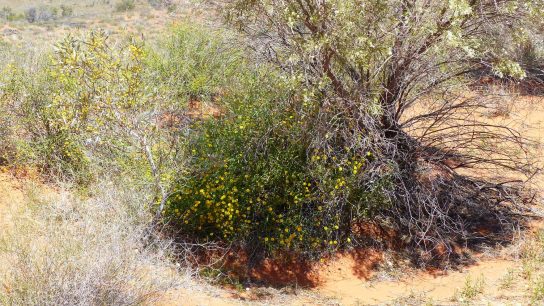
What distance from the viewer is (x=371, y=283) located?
691 cm

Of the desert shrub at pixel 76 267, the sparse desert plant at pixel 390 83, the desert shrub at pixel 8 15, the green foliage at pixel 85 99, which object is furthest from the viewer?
the desert shrub at pixel 8 15

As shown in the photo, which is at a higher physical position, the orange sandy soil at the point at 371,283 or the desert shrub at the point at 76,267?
the desert shrub at the point at 76,267

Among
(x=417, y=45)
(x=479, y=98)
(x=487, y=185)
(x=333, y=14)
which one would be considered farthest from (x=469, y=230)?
(x=333, y=14)

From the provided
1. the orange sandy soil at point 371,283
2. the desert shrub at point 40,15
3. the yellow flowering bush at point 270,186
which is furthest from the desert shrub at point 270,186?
the desert shrub at point 40,15

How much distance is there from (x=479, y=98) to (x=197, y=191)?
4.08 meters

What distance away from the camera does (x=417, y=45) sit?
6.46m

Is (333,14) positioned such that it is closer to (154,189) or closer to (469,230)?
(154,189)

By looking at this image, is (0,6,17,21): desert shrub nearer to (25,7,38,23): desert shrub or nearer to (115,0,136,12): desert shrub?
(25,7,38,23): desert shrub

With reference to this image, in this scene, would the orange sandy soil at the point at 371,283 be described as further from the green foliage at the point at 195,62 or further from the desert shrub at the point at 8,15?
the desert shrub at the point at 8,15

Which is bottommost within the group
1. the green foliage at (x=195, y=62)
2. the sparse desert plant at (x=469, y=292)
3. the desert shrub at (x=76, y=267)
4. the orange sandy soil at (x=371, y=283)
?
the orange sandy soil at (x=371, y=283)

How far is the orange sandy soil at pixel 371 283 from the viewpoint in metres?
5.72

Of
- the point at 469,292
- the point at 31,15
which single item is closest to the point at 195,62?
the point at 469,292

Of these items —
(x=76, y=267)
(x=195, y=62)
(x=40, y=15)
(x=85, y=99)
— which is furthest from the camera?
(x=40, y=15)

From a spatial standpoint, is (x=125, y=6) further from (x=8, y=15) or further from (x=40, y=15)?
(x=8, y=15)
